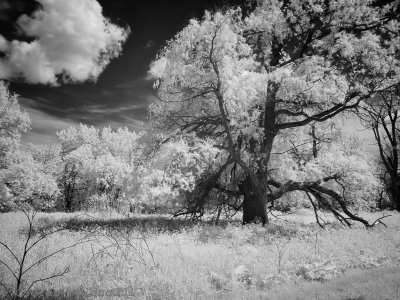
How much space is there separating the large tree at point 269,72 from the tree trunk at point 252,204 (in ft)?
0.17

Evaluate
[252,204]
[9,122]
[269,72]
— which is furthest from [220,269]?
[9,122]

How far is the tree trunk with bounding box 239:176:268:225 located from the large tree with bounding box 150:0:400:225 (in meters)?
0.05

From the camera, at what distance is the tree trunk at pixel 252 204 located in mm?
13961

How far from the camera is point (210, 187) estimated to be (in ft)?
46.4

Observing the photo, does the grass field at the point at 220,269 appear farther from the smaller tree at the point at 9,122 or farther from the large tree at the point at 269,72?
the smaller tree at the point at 9,122

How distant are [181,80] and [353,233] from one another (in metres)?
9.81

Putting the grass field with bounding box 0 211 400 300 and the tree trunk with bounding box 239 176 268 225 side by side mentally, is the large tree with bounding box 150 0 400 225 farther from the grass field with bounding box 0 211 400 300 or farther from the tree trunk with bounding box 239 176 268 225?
the grass field with bounding box 0 211 400 300

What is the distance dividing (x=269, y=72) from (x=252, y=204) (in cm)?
641

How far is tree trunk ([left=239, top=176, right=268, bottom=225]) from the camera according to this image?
45.8 ft

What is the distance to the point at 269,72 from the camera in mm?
12195

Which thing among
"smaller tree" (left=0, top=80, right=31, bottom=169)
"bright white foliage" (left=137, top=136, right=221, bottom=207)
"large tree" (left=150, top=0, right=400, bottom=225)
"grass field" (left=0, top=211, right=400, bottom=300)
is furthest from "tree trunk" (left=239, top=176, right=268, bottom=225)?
"smaller tree" (left=0, top=80, right=31, bottom=169)

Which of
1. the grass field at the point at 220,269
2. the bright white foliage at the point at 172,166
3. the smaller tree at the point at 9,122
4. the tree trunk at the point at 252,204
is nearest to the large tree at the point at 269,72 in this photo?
the tree trunk at the point at 252,204

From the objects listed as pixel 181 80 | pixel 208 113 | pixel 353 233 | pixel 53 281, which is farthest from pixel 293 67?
pixel 53 281

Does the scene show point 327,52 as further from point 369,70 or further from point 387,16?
point 387,16
